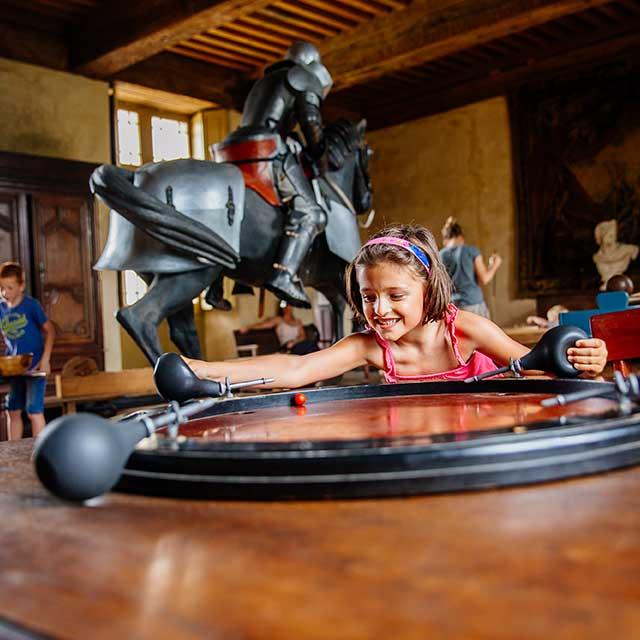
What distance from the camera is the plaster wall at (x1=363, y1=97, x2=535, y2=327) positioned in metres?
11.5

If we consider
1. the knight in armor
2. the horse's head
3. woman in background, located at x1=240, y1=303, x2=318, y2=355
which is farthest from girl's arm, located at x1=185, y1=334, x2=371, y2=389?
woman in background, located at x1=240, y1=303, x2=318, y2=355

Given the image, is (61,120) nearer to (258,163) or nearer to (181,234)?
(258,163)

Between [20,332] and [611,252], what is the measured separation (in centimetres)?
755

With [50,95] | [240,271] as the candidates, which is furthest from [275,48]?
[240,271]

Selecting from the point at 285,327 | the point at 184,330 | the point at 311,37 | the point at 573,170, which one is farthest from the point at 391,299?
the point at 573,170

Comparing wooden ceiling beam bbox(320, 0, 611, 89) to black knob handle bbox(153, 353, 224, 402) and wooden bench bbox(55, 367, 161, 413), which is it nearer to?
wooden bench bbox(55, 367, 161, 413)

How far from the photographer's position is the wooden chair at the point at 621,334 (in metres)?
2.10

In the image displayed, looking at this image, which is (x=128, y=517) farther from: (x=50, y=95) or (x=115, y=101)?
(x=115, y=101)

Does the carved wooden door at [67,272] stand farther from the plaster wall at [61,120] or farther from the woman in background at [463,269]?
the woman in background at [463,269]

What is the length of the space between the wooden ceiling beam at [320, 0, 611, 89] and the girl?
653cm

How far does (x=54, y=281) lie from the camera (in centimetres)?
862

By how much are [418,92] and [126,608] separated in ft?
39.7

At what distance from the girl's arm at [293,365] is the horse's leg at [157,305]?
2279 millimetres

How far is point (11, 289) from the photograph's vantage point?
5.81 meters
